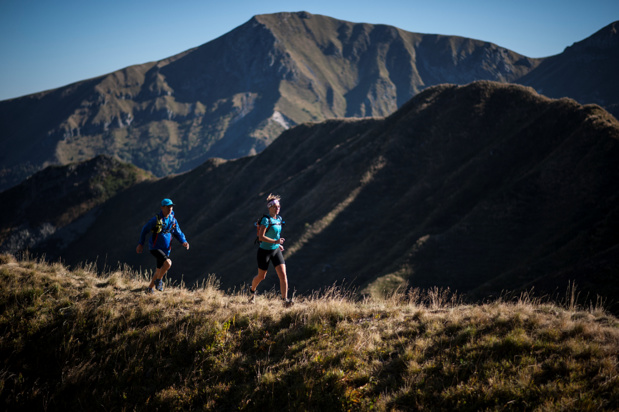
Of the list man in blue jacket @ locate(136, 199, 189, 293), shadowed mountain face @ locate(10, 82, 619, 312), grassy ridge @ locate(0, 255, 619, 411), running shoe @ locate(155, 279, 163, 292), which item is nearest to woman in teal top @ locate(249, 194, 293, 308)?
grassy ridge @ locate(0, 255, 619, 411)

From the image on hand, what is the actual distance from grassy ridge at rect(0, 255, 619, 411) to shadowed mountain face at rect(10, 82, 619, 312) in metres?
14.3

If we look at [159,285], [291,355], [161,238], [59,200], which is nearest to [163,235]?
[161,238]

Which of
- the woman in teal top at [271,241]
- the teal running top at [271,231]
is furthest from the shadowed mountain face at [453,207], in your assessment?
the teal running top at [271,231]

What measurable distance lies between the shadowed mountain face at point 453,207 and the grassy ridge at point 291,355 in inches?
563

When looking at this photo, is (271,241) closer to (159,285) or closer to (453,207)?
(159,285)

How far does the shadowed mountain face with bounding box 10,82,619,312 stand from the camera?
25672 mm

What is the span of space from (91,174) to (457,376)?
10908 centimetres

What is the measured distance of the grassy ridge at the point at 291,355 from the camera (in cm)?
550

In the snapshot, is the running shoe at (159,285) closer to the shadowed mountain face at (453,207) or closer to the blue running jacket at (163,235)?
the blue running jacket at (163,235)

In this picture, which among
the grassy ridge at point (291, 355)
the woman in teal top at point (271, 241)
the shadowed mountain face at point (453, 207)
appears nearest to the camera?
the grassy ridge at point (291, 355)

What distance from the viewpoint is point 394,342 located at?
686cm

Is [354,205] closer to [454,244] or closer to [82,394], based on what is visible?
[454,244]

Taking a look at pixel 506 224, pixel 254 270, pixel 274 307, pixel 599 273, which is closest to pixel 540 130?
pixel 506 224

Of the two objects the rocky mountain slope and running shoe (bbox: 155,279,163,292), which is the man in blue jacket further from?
the rocky mountain slope
